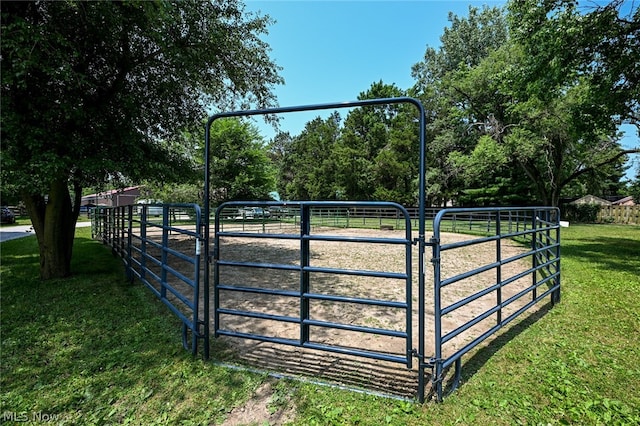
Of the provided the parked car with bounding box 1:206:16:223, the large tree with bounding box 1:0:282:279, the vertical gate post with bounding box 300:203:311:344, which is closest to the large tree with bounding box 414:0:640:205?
the large tree with bounding box 1:0:282:279

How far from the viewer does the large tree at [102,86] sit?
172 inches

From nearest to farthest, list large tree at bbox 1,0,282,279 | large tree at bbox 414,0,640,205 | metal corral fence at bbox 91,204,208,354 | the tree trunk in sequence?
metal corral fence at bbox 91,204,208,354 < large tree at bbox 1,0,282,279 < the tree trunk < large tree at bbox 414,0,640,205

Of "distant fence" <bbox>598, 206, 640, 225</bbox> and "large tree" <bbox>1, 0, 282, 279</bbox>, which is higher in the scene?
"large tree" <bbox>1, 0, 282, 279</bbox>

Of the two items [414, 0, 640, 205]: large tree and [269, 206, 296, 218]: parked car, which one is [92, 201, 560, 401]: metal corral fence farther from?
[269, 206, 296, 218]: parked car

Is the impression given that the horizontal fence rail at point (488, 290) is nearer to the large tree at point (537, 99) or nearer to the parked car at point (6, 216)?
the large tree at point (537, 99)

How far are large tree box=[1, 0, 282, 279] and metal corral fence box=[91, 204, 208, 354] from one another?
882 millimetres

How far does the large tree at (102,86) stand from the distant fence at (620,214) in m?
26.3

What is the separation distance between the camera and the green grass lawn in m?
2.18

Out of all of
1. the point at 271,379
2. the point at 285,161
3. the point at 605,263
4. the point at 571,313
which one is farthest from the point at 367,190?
the point at 271,379

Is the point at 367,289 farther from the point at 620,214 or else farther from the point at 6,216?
the point at 620,214

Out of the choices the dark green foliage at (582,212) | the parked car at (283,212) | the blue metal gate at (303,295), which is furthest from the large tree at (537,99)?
the parked car at (283,212)

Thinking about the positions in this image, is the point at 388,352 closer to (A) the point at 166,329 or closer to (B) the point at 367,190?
(A) the point at 166,329

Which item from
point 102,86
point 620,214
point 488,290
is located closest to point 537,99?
point 488,290

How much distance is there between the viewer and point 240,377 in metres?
2.63
